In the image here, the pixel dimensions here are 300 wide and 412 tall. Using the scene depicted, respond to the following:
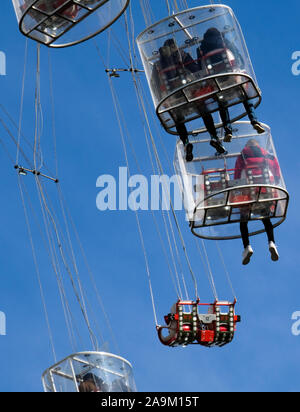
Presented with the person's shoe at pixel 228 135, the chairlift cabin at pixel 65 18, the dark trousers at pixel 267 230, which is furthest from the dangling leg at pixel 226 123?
the chairlift cabin at pixel 65 18

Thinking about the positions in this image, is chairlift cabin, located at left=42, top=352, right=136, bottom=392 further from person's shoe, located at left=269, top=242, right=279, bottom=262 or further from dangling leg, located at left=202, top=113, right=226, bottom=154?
dangling leg, located at left=202, top=113, right=226, bottom=154

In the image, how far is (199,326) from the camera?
3703 cm

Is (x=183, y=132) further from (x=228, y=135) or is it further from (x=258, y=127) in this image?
(x=258, y=127)

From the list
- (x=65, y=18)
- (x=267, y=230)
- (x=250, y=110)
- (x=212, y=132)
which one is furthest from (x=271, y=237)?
(x=65, y=18)

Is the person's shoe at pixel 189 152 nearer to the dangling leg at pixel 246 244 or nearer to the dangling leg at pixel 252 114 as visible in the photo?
the dangling leg at pixel 252 114

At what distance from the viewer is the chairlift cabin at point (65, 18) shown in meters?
31.8

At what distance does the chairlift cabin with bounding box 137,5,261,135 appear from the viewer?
107 ft

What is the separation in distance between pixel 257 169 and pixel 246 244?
2.07 m

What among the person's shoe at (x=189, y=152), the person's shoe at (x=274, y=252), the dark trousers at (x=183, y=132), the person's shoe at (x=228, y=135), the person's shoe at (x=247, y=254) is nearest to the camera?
the person's shoe at (x=228, y=135)

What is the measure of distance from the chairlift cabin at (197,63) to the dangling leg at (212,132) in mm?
162

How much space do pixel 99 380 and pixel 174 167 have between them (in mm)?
5326

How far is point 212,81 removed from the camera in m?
32.6

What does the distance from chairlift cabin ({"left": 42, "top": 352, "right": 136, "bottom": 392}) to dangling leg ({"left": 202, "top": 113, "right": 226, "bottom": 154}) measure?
5665mm
